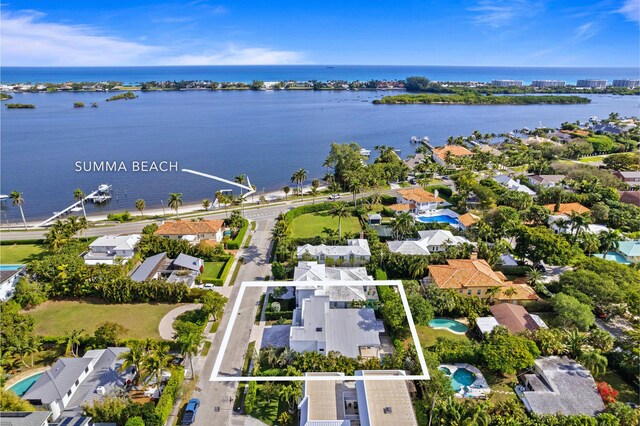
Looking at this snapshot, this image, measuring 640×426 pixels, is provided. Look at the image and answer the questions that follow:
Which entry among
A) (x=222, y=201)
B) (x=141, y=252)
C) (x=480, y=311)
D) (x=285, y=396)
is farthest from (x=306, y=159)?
(x=285, y=396)

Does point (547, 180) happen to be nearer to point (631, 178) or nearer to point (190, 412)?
point (631, 178)

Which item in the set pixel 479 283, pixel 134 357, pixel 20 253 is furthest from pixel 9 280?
pixel 479 283

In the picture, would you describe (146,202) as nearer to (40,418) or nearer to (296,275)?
(296,275)

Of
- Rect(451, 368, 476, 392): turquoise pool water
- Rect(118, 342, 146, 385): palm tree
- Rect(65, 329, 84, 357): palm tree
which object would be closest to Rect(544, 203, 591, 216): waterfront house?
Rect(451, 368, 476, 392): turquoise pool water

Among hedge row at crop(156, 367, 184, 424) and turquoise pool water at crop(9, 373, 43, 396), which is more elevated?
hedge row at crop(156, 367, 184, 424)

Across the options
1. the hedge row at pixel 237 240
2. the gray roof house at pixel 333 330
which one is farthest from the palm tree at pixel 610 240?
the hedge row at pixel 237 240

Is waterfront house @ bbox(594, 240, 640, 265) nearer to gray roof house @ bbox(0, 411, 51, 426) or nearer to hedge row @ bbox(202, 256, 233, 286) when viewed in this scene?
hedge row @ bbox(202, 256, 233, 286)
